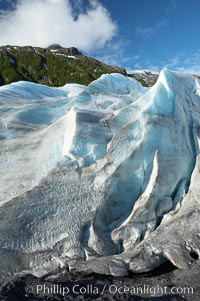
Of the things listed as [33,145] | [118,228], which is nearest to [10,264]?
[118,228]

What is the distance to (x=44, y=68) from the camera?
6066 cm

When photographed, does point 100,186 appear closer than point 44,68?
Yes

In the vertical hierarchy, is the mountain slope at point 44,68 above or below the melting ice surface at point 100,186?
above

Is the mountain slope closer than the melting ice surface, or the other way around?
the melting ice surface

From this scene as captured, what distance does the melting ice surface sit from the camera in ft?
19.8

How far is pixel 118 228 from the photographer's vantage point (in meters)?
6.57

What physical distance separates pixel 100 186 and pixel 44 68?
56.2 meters

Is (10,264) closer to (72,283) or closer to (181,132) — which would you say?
(72,283)

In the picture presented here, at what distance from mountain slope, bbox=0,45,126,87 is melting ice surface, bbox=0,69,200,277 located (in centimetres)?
4750

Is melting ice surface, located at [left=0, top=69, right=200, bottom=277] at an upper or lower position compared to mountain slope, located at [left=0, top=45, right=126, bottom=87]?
lower

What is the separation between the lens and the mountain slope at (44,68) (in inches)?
2222

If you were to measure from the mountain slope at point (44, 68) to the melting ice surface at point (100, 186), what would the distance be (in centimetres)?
4750

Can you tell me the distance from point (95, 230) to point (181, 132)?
2986 mm

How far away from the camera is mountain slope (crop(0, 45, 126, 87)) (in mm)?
56438
